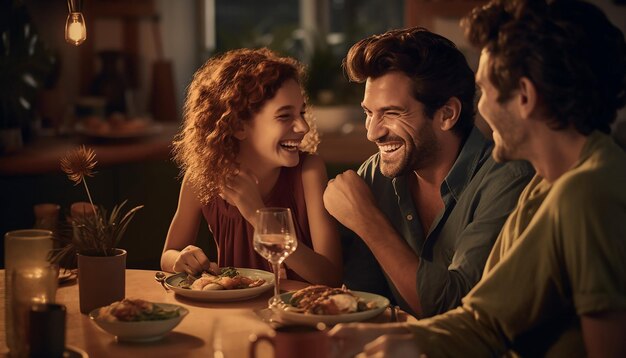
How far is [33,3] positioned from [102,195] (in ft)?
7.94

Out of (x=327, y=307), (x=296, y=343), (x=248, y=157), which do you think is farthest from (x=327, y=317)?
(x=248, y=157)

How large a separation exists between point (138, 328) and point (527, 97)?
0.79m

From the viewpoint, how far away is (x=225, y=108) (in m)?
2.75

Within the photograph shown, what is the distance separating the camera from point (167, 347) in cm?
169

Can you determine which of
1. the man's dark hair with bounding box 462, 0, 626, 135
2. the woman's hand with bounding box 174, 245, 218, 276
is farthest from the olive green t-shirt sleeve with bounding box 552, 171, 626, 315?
the woman's hand with bounding box 174, 245, 218, 276

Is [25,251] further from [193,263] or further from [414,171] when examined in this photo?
[414,171]

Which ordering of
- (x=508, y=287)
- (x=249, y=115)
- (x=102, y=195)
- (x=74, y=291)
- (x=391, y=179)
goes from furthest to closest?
(x=102, y=195)
(x=249, y=115)
(x=391, y=179)
(x=74, y=291)
(x=508, y=287)

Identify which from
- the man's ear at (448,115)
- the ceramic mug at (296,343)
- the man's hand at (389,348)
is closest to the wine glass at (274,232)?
the man's hand at (389,348)

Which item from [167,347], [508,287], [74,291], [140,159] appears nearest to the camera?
[508,287]

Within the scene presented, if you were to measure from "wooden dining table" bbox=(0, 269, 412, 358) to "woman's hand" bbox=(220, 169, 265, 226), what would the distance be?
32 centimetres

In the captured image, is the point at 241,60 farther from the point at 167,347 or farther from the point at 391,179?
the point at 167,347

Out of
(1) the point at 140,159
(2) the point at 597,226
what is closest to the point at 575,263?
(2) the point at 597,226

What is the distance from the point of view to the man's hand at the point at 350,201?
2.26 metres

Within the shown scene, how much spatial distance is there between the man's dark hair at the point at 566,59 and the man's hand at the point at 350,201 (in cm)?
73
